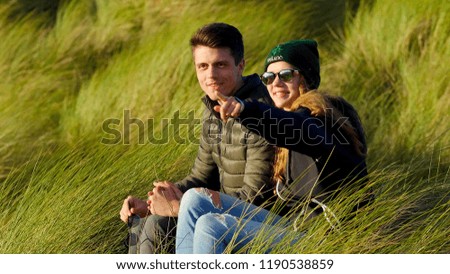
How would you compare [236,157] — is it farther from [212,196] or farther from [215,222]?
[215,222]

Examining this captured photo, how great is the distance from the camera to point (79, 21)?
30.0ft

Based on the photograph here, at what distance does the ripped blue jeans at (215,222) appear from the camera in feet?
13.6

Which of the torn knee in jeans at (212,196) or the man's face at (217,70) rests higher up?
the man's face at (217,70)

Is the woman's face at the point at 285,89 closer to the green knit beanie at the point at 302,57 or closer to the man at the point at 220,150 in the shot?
the green knit beanie at the point at 302,57

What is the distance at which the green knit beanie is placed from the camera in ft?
14.4

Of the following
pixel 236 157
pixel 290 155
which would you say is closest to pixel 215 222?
pixel 290 155

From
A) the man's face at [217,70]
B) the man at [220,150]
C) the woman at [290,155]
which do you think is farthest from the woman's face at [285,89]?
the man's face at [217,70]

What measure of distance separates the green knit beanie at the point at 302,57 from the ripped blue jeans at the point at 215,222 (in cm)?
67

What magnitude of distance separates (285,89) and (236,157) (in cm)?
52

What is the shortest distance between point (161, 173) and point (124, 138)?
95 centimetres

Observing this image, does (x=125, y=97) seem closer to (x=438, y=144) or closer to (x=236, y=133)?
(x=438, y=144)

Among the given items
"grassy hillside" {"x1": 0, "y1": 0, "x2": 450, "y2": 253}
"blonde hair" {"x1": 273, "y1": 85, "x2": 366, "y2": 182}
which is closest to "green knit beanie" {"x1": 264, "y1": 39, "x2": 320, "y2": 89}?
"blonde hair" {"x1": 273, "y1": 85, "x2": 366, "y2": 182}

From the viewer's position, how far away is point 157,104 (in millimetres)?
7359

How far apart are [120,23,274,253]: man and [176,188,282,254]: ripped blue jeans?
11 cm
